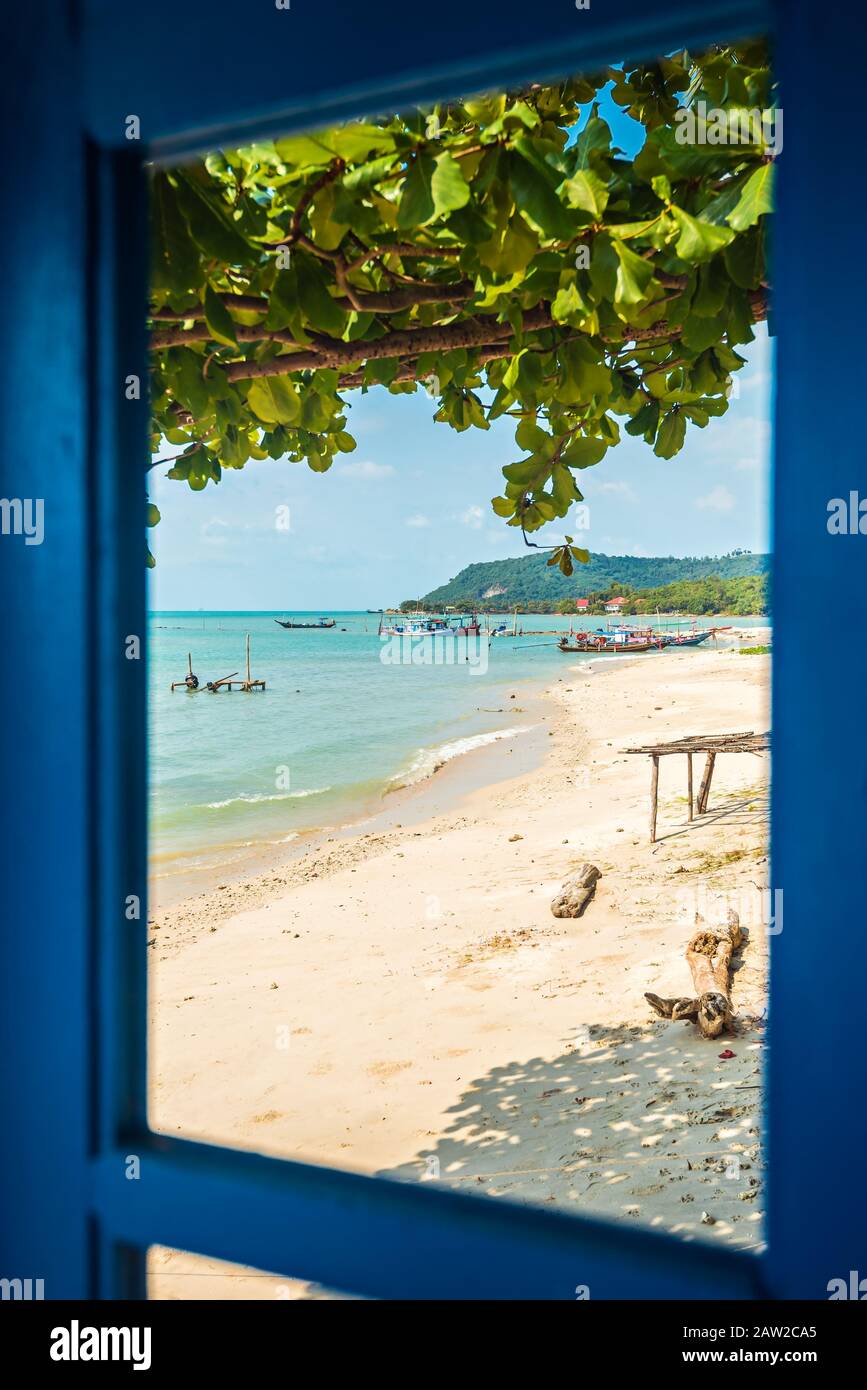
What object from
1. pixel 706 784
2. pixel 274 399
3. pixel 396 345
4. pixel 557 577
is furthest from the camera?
pixel 557 577

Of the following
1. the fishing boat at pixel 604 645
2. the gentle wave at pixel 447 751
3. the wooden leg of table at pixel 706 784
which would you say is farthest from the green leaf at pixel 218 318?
the fishing boat at pixel 604 645

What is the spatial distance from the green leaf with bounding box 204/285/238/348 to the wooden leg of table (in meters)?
7.94

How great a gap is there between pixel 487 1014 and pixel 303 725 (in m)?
17.5

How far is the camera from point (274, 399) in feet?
4.76

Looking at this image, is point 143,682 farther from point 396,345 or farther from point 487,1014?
point 487,1014

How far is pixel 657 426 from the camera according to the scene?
186 cm

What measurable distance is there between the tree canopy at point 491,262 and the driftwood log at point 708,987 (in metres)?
2.84

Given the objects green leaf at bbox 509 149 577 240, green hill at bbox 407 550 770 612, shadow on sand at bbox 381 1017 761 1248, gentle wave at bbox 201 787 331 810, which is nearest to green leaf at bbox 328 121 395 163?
green leaf at bbox 509 149 577 240

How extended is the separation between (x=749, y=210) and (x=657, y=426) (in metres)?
1.01

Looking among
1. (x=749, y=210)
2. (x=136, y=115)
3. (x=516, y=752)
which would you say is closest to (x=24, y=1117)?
(x=136, y=115)

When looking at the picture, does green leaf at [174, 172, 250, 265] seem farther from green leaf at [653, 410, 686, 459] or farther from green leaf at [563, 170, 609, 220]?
green leaf at [653, 410, 686, 459]

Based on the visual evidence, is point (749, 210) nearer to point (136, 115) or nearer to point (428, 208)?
point (428, 208)

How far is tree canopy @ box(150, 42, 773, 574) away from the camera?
0.88 meters

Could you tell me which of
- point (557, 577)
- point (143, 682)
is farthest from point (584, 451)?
point (557, 577)
